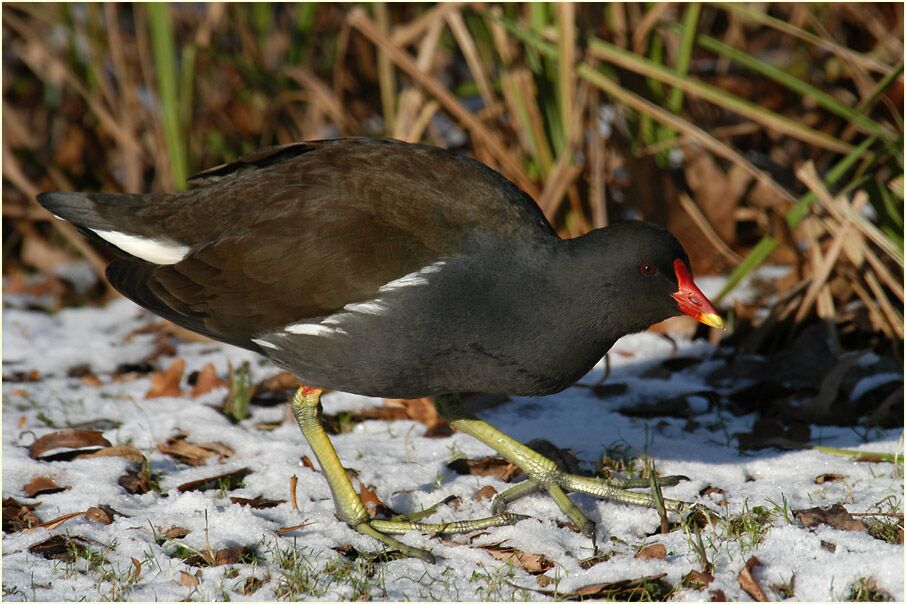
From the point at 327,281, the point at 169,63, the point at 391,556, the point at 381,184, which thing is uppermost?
the point at 169,63

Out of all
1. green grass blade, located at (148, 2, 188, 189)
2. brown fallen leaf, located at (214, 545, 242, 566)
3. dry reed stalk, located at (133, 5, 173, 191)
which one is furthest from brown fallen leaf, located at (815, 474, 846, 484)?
dry reed stalk, located at (133, 5, 173, 191)

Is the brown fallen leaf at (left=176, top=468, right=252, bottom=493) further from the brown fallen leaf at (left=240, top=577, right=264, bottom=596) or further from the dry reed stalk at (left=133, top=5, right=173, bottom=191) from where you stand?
the dry reed stalk at (left=133, top=5, right=173, bottom=191)

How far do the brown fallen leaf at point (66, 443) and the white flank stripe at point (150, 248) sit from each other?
75cm

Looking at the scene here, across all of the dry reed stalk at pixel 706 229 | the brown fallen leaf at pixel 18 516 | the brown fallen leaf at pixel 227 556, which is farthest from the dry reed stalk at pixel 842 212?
the brown fallen leaf at pixel 18 516

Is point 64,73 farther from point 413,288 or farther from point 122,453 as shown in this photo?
point 413,288

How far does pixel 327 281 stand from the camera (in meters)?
3.66

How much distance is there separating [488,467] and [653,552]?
100 centimetres

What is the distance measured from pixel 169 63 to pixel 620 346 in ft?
9.47

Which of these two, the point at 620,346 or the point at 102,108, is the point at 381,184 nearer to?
the point at 620,346

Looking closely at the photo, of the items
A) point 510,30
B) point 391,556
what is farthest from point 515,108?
point 391,556

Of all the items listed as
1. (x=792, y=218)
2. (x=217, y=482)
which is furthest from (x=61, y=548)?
(x=792, y=218)

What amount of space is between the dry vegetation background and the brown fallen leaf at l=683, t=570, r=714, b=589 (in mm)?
2119

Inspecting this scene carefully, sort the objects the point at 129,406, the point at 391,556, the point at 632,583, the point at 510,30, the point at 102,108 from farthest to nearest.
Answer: the point at 102,108 → the point at 510,30 → the point at 129,406 → the point at 391,556 → the point at 632,583

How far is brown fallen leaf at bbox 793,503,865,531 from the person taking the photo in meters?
3.41
